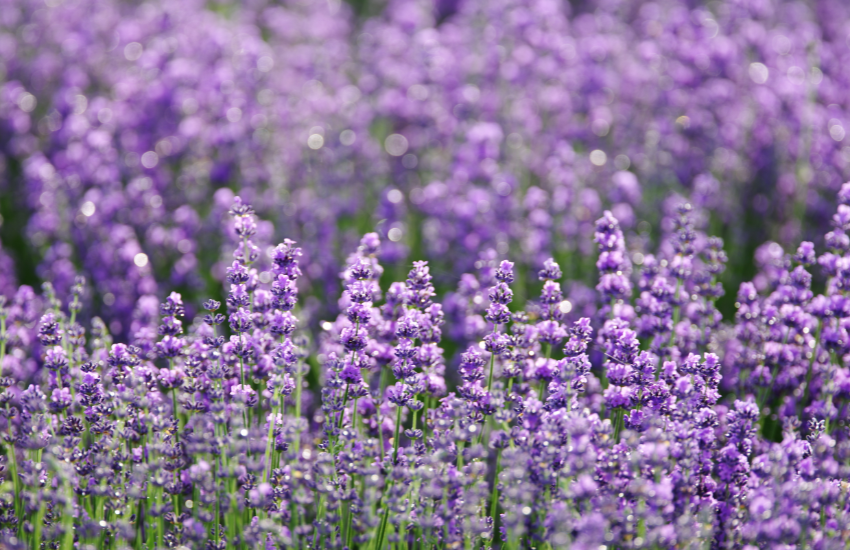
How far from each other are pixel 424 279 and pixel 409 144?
362 centimetres

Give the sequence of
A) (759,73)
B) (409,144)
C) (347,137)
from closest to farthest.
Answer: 1. (347,137)
2. (759,73)
3. (409,144)

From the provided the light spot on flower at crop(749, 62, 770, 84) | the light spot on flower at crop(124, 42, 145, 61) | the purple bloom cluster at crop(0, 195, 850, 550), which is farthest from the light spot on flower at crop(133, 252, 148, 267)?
the light spot on flower at crop(749, 62, 770, 84)

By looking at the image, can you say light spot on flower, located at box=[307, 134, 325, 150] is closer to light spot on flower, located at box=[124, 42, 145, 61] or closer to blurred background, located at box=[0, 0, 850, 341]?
blurred background, located at box=[0, 0, 850, 341]

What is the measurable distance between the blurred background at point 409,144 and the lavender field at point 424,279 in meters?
0.03

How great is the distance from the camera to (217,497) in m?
2.44

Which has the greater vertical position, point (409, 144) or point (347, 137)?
point (347, 137)

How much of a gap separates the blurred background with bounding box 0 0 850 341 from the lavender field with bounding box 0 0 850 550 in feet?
0.09

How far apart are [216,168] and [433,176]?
149cm

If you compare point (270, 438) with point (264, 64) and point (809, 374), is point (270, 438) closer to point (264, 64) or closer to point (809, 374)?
point (809, 374)

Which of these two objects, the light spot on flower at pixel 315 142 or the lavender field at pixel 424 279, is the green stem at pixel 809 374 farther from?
the light spot on flower at pixel 315 142

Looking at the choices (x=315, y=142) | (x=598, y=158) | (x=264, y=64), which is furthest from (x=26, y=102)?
(x=598, y=158)

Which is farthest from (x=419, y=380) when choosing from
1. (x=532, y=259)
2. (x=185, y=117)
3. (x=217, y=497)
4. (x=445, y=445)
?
(x=185, y=117)

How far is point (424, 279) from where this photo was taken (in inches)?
102

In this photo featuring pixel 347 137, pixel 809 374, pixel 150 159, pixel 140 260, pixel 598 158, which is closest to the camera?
pixel 809 374
